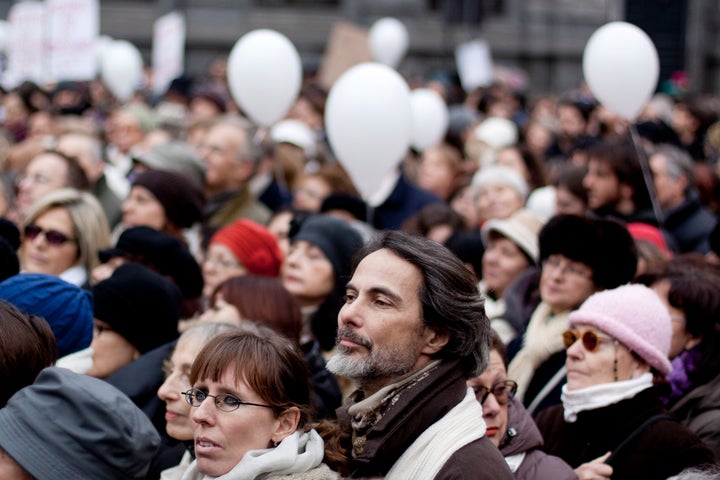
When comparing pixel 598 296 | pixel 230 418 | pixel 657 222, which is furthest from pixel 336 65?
pixel 230 418

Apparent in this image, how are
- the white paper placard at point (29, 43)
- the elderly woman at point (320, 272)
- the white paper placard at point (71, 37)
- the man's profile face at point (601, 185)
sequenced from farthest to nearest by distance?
the white paper placard at point (29, 43) < the white paper placard at point (71, 37) < the man's profile face at point (601, 185) < the elderly woman at point (320, 272)

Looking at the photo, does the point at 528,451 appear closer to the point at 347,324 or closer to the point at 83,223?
the point at 347,324

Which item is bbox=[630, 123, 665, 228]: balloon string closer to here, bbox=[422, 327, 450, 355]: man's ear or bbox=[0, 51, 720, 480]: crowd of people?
bbox=[0, 51, 720, 480]: crowd of people

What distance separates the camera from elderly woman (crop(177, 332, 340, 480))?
3131mm

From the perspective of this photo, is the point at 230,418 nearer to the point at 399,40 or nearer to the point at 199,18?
the point at 399,40

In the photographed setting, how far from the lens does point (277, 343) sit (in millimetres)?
3355

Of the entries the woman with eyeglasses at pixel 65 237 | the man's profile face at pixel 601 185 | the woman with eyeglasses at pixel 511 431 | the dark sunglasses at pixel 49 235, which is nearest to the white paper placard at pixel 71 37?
the woman with eyeglasses at pixel 65 237

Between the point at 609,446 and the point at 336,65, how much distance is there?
9.42m

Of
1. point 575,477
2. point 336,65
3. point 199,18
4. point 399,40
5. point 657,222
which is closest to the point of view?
point 575,477

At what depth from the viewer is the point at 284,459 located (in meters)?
3.10

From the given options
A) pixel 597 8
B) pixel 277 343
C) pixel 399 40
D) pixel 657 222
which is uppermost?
pixel 277 343

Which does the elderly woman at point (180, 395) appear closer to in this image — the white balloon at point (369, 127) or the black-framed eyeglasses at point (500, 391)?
the black-framed eyeglasses at point (500, 391)

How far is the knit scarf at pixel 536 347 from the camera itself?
4.73 metres

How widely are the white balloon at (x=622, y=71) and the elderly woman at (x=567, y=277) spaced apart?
9.25 ft
